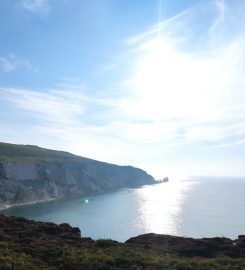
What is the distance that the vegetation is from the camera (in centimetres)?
2727

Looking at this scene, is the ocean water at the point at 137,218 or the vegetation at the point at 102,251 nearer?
the vegetation at the point at 102,251

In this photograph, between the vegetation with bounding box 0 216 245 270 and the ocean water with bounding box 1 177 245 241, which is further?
the ocean water with bounding box 1 177 245 241

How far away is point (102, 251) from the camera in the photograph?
31.4 meters

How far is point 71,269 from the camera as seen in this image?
27047mm

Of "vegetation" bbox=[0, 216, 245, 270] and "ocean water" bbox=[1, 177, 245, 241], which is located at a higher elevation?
"ocean water" bbox=[1, 177, 245, 241]

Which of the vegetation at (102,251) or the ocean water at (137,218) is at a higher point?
the ocean water at (137,218)

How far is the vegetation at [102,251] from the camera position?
2727 centimetres

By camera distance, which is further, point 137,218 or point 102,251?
point 137,218

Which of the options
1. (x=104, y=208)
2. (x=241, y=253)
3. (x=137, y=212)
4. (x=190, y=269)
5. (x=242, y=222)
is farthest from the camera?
(x=104, y=208)

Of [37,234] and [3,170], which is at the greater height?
[3,170]

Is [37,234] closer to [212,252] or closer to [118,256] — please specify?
[118,256]

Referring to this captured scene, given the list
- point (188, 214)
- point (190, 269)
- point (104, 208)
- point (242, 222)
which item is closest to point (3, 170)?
point (104, 208)

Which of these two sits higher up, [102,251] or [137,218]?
[137,218]

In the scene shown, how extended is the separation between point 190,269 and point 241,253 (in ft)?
23.7
